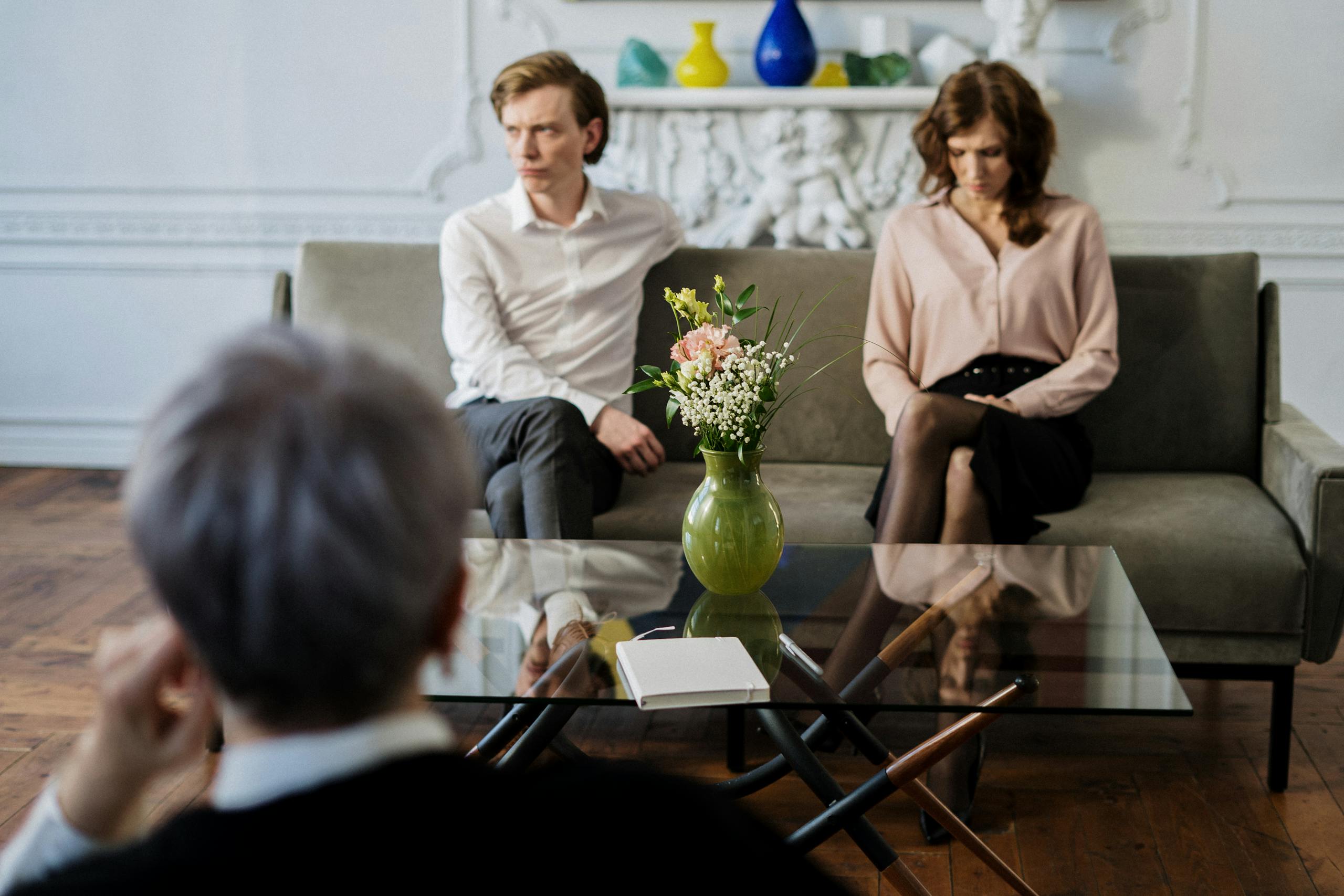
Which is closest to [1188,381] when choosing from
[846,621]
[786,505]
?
[786,505]

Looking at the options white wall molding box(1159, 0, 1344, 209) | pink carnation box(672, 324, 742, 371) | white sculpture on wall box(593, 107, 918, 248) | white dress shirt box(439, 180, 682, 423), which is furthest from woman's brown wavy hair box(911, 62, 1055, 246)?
white wall molding box(1159, 0, 1344, 209)

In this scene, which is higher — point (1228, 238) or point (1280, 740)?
point (1228, 238)

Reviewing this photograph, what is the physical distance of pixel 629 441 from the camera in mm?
2502

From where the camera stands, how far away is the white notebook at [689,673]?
1480 millimetres

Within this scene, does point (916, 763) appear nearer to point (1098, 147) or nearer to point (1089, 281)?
point (1089, 281)

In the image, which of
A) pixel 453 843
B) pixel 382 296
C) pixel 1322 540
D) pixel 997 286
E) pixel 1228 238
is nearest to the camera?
pixel 453 843

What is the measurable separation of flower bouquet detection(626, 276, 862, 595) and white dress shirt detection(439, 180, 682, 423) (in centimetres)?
88

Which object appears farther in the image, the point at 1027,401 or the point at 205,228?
the point at 205,228

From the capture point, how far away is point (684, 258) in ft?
9.41

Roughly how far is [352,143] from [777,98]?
1466 mm

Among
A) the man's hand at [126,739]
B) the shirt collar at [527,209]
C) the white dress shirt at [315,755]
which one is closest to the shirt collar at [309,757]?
the white dress shirt at [315,755]

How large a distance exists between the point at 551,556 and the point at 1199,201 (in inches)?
115

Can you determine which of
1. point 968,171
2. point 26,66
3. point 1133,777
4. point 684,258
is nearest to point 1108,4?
point 968,171

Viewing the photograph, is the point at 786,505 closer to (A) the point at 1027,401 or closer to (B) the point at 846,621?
(A) the point at 1027,401
